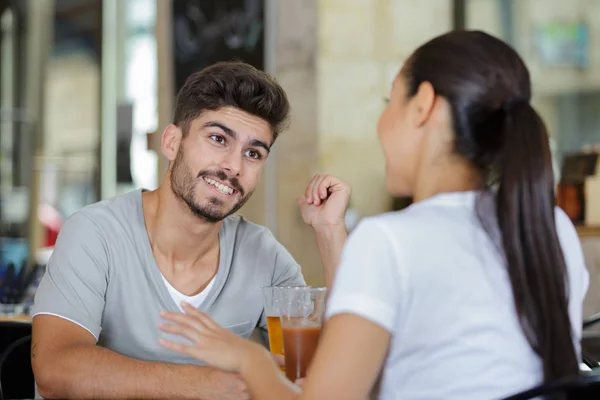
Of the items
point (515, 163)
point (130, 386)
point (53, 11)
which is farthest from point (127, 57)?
point (515, 163)

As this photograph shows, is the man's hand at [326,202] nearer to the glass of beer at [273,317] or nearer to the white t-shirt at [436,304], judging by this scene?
the glass of beer at [273,317]

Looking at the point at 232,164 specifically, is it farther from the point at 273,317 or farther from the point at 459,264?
the point at 459,264

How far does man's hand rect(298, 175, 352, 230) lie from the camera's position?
1715mm

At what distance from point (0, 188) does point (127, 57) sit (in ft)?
6.11

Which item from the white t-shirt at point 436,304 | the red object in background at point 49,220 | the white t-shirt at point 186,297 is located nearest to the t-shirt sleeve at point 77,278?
the white t-shirt at point 186,297

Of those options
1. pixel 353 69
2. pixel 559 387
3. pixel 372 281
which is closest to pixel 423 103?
pixel 372 281

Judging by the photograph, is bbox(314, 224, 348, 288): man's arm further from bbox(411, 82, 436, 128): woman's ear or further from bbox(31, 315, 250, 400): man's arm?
bbox(411, 82, 436, 128): woman's ear

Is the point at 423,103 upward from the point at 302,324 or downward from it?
upward

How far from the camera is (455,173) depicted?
43.8 inches

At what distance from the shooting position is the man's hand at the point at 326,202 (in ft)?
5.63

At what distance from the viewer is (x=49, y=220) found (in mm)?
7898

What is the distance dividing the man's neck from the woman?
31.1 inches

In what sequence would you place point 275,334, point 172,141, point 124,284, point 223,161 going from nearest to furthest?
point 275,334 → point 124,284 → point 223,161 → point 172,141

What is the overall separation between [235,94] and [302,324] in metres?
0.73
